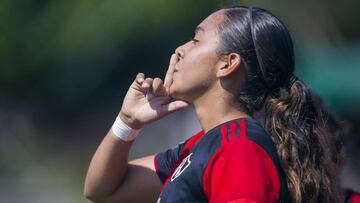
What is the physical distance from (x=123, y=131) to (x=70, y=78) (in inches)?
147

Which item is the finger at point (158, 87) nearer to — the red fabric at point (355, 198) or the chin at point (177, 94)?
the chin at point (177, 94)

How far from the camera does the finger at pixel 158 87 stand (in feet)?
8.20

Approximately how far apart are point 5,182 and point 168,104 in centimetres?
420

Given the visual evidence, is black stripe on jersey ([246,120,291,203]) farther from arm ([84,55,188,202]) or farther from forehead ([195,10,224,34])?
arm ([84,55,188,202])

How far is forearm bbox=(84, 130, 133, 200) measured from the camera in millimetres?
2615

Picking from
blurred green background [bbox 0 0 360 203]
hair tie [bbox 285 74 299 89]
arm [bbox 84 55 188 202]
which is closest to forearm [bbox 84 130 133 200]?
arm [bbox 84 55 188 202]

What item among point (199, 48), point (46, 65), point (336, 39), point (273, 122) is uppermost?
point (199, 48)

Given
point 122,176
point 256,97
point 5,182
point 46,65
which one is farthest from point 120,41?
point 256,97

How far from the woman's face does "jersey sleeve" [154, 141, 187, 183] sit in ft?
1.09

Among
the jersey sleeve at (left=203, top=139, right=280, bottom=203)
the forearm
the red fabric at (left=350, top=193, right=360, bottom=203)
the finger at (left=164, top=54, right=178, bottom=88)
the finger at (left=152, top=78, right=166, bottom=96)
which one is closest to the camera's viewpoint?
the jersey sleeve at (left=203, top=139, right=280, bottom=203)

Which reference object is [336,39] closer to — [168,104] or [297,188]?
[168,104]

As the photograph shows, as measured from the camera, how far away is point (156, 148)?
19.4 ft

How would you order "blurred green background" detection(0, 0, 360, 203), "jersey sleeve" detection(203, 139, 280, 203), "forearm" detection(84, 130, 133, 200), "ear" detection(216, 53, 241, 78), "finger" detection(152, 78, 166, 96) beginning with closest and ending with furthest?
"jersey sleeve" detection(203, 139, 280, 203) < "ear" detection(216, 53, 241, 78) < "finger" detection(152, 78, 166, 96) < "forearm" detection(84, 130, 133, 200) < "blurred green background" detection(0, 0, 360, 203)

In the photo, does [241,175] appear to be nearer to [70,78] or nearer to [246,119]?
[246,119]
